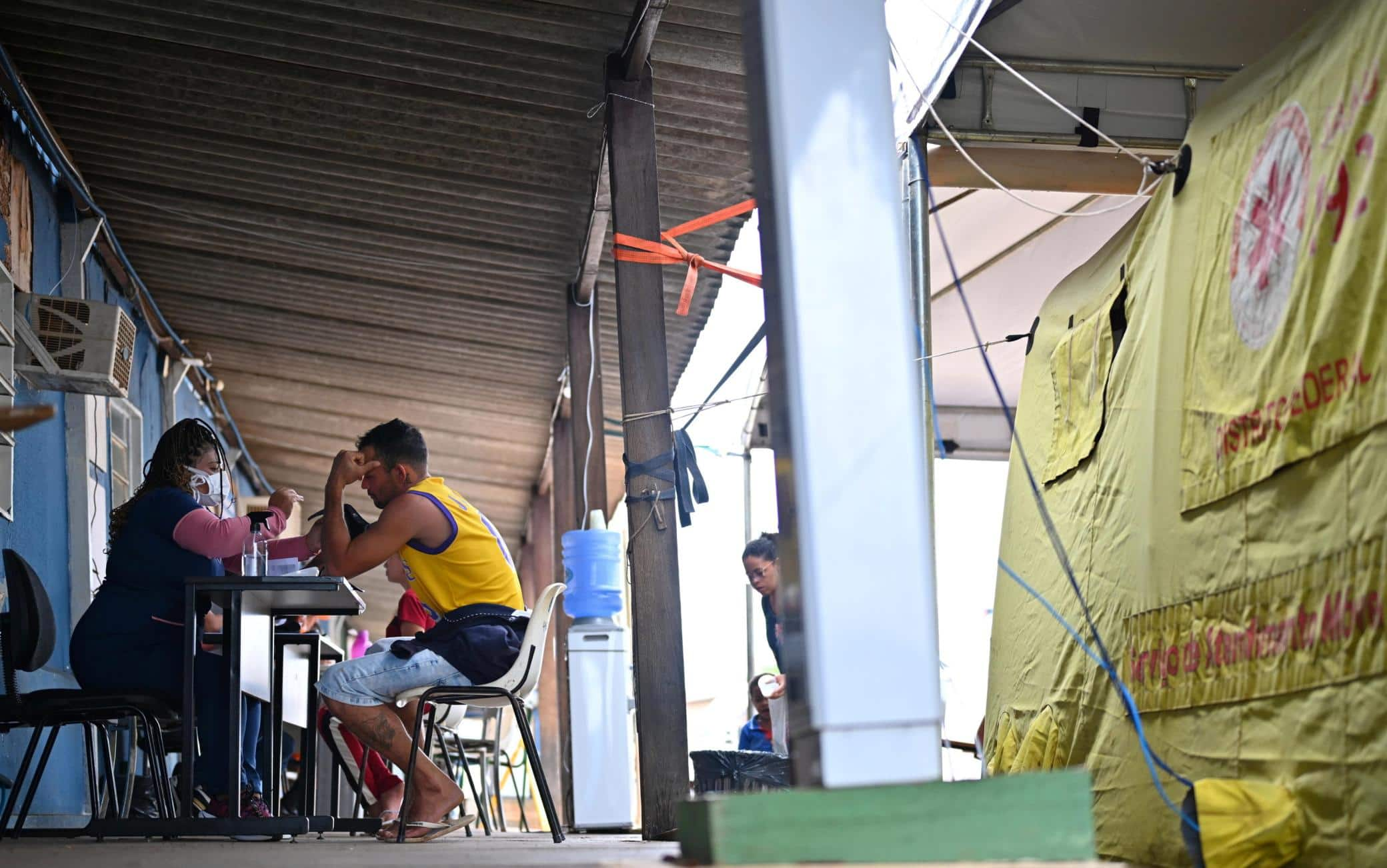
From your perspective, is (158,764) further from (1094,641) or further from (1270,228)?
(1270,228)

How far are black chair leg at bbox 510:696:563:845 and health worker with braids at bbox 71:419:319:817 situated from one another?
81cm

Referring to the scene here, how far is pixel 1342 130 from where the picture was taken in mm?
2295

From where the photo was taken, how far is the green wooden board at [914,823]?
1.64 metres

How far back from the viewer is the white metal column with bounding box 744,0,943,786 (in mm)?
1773

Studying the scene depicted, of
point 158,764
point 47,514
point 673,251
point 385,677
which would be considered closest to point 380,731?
point 385,677

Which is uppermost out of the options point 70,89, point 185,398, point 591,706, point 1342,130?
point 70,89

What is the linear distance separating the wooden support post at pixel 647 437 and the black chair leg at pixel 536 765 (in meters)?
0.49

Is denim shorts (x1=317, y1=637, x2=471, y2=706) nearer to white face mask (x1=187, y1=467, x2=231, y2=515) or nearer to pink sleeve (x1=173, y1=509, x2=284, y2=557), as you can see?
pink sleeve (x1=173, y1=509, x2=284, y2=557)

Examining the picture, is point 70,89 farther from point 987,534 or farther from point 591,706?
point 987,534

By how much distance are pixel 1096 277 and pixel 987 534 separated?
6.57 m

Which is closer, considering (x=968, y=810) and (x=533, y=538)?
(x=968, y=810)

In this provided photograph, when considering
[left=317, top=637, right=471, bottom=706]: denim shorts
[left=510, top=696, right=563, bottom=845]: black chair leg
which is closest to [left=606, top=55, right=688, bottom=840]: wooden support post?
[left=510, top=696, right=563, bottom=845]: black chair leg

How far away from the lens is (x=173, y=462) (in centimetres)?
432

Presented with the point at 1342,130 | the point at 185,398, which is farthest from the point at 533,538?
the point at 1342,130
